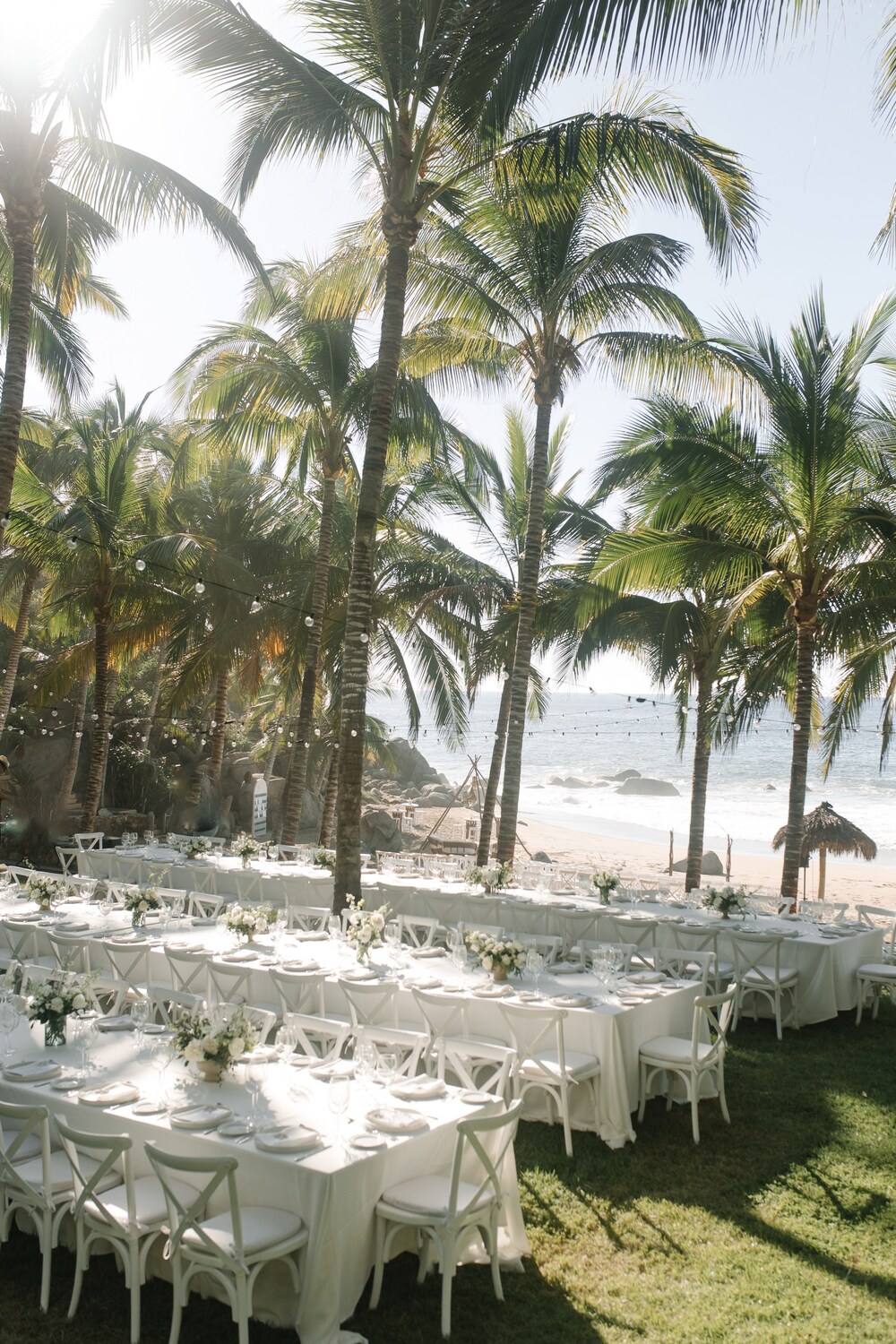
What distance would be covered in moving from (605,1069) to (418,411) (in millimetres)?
9505

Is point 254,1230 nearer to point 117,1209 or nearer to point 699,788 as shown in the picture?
point 117,1209

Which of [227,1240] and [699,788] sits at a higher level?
[699,788]

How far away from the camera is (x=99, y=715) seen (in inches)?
664

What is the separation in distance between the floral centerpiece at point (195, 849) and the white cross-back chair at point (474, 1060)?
28.0 feet

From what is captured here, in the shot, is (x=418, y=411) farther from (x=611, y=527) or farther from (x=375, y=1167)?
(x=375, y=1167)

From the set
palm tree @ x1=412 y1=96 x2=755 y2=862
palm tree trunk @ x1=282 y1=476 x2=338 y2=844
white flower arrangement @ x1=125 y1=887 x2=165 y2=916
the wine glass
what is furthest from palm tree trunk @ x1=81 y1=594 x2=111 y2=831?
the wine glass

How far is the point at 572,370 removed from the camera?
45.3 ft

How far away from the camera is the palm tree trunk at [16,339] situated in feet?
32.3

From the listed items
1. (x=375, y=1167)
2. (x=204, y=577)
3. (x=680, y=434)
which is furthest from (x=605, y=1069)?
(x=204, y=577)

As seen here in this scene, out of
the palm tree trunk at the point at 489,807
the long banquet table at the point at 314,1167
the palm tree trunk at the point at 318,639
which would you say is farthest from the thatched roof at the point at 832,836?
the long banquet table at the point at 314,1167

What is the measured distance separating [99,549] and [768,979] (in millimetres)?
12121

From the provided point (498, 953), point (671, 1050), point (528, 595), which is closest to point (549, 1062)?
point (671, 1050)

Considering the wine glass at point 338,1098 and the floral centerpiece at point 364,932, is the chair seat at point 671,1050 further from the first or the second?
the wine glass at point 338,1098

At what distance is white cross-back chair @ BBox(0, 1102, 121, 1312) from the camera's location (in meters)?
4.52
